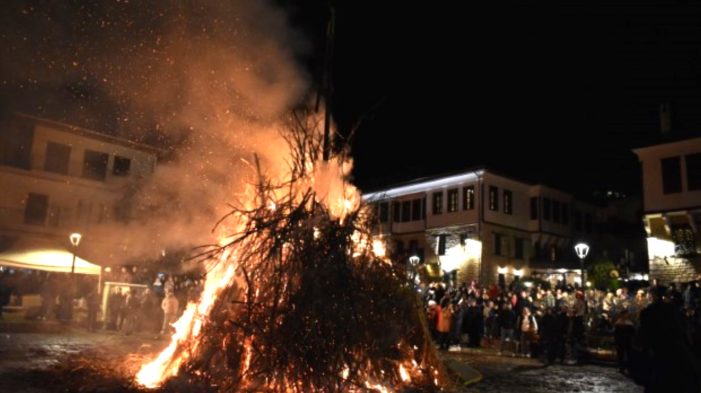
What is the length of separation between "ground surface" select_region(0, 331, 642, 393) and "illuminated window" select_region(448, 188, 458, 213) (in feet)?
61.9

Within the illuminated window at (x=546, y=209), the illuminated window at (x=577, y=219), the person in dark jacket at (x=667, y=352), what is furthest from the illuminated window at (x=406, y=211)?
the person in dark jacket at (x=667, y=352)

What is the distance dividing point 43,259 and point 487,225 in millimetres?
24508

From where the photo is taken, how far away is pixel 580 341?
15.3m

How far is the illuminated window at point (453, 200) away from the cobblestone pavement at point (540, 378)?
66.8 ft

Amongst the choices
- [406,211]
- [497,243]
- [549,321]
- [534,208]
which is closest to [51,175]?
[406,211]

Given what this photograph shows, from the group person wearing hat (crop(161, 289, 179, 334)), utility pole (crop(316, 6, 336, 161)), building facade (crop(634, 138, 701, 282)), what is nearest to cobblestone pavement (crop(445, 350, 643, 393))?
utility pole (crop(316, 6, 336, 161))

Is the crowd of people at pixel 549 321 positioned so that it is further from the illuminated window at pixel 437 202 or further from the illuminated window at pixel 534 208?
the illuminated window at pixel 534 208

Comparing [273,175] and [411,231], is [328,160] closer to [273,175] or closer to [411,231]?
[273,175]

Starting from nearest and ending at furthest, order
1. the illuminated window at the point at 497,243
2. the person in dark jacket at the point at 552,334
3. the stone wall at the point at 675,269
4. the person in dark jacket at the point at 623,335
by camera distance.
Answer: the person in dark jacket at the point at 623,335, the person in dark jacket at the point at 552,334, the stone wall at the point at 675,269, the illuminated window at the point at 497,243

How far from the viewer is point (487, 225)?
33.8 meters

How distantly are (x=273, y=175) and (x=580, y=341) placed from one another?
10.4 m

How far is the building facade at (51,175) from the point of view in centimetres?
2572

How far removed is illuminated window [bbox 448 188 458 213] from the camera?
35.6 meters

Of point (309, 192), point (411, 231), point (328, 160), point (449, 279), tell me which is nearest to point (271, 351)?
point (309, 192)
